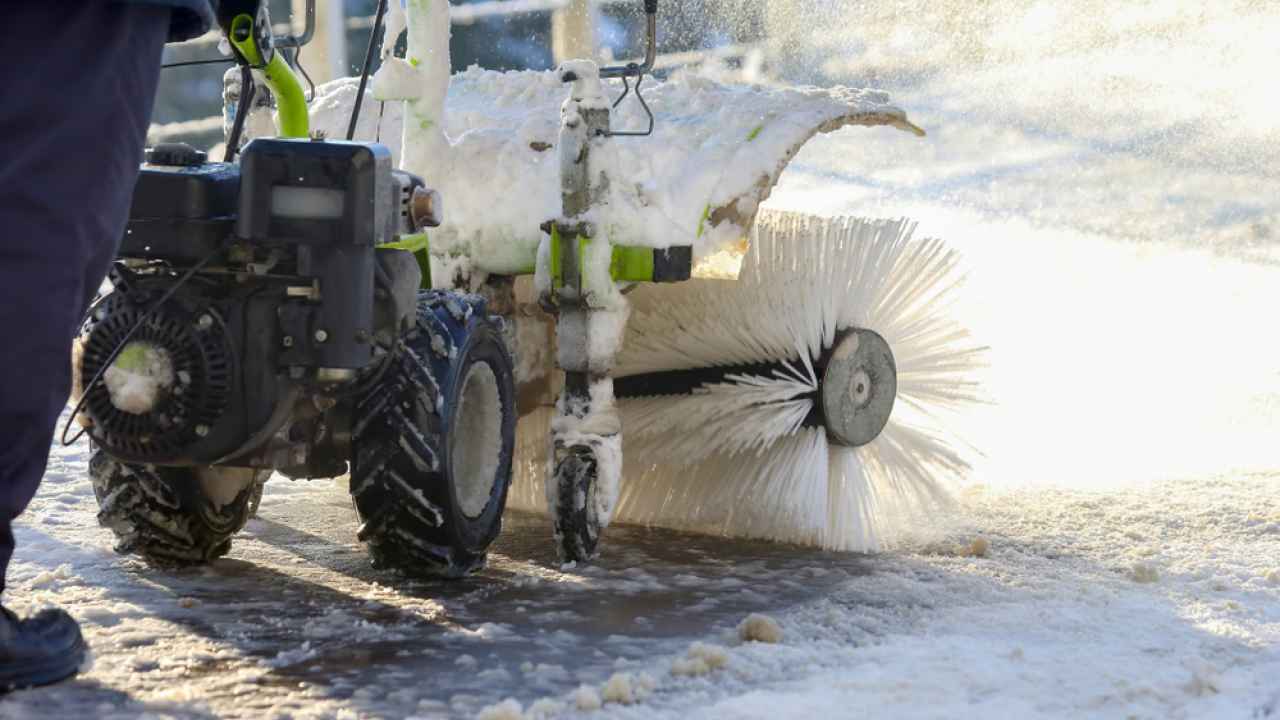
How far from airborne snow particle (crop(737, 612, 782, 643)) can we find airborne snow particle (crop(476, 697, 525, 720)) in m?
0.54

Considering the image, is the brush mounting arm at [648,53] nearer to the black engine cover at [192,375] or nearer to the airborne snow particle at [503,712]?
the black engine cover at [192,375]

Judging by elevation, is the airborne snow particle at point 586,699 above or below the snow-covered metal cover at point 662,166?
below

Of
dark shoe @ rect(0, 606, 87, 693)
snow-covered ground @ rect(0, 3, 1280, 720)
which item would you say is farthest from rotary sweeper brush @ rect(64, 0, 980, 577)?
dark shoe @ rect(0, 606, 87, 693)

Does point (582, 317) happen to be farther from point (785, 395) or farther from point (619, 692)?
point (619, 692)

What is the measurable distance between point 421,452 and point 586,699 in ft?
2.12

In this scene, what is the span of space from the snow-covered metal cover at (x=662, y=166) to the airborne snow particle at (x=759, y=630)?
0.78 metres

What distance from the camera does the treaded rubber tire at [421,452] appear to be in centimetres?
270

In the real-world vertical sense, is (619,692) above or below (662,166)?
below

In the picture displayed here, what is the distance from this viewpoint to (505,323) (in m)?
3.22

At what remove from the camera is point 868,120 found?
3.49m

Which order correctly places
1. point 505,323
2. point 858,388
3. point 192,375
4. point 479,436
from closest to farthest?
point 192,375 → point 479,436 → point 505,323 → point 858,388

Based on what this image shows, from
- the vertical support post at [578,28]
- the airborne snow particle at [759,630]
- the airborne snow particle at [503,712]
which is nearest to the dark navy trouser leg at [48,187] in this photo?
the airborne snow particle at [503,712]

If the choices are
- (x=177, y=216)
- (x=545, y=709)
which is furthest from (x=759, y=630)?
(x=177, y=216)

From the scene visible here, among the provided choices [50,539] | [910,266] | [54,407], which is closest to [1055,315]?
[910,266]
